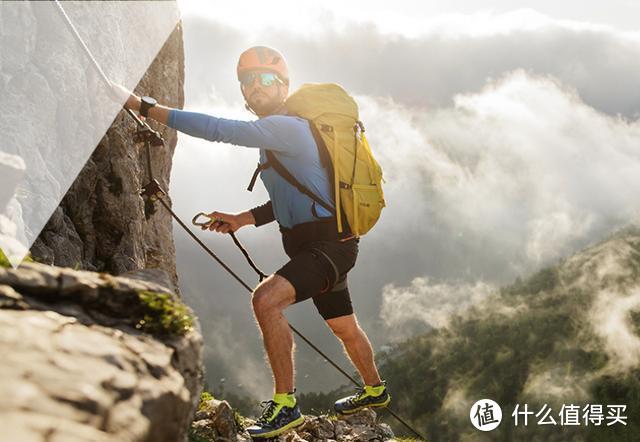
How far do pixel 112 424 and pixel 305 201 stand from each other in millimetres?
4468

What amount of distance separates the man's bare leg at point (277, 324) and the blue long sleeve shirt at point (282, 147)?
3.28ft

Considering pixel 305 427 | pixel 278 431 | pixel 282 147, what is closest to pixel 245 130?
pixel 282 147

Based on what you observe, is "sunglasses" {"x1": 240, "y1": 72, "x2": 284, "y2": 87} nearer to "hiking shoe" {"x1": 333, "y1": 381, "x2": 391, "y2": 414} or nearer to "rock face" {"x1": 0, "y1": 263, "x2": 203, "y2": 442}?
"rock face" {"x1": 0, "y1": 263, "x2": 203, "y2": 442}

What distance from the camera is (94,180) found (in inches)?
389

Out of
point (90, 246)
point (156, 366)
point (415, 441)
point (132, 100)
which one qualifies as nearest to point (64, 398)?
point (156, 366)

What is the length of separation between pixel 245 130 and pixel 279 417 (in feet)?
10.8

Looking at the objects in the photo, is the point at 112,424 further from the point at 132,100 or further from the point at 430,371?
the point at 430,371

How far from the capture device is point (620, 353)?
16900 centimetres

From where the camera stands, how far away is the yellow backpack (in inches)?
289

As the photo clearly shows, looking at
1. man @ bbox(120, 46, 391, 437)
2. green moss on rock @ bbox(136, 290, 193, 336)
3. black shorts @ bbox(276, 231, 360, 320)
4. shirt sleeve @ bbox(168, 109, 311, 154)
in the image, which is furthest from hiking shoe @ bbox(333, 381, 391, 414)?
green moss on rock @ bbox(136, 290, 193, 336)

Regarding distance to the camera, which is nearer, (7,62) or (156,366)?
(156,366)

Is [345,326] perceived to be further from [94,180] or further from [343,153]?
[94,180]

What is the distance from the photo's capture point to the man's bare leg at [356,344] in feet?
27.3

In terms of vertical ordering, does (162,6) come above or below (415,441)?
above
